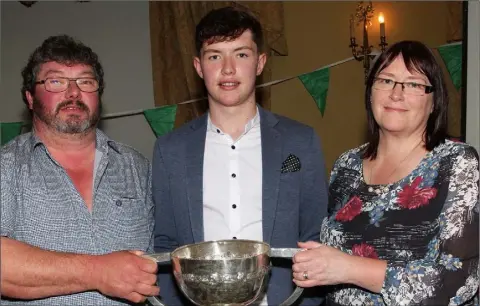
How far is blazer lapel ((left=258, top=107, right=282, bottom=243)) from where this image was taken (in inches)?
77.2

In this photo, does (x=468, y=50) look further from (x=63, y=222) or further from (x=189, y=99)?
(x=189, y=99)

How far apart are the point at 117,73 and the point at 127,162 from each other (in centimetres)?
213

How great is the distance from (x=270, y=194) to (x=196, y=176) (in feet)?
0.90

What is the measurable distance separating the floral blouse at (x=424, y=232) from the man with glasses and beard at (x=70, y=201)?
2.13 ft

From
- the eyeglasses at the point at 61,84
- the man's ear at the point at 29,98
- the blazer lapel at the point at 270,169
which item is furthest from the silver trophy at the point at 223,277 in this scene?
the man's ear at the point at 29,98

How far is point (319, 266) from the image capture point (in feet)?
5.13

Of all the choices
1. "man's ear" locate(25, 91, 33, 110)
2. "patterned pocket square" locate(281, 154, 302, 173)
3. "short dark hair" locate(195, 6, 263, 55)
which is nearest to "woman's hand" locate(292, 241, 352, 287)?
"patterned pocket square" locate(281, 154, 302, 173)

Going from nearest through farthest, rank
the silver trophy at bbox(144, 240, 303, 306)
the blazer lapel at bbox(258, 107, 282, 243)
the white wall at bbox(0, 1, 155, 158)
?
the silver trophy at bbox(144, 240, 303, 306), the blazer lapel at bbox(258, 107, 282, 243), the white wall at bbox(0, 1, 155, 158)

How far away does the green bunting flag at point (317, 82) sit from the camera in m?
4.20

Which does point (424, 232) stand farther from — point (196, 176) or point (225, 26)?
point (225, 26)

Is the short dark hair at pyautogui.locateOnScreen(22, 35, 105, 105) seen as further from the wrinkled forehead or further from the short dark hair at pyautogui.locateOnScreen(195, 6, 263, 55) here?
the wrinkled forehead

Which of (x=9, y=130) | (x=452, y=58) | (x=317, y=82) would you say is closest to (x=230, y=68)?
(x=9, y=130)

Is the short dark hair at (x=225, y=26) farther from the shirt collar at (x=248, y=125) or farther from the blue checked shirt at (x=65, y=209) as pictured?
the blue checked shirt at (x=65, y=209)

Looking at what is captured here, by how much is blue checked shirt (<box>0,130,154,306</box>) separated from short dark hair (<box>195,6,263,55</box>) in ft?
1.82
